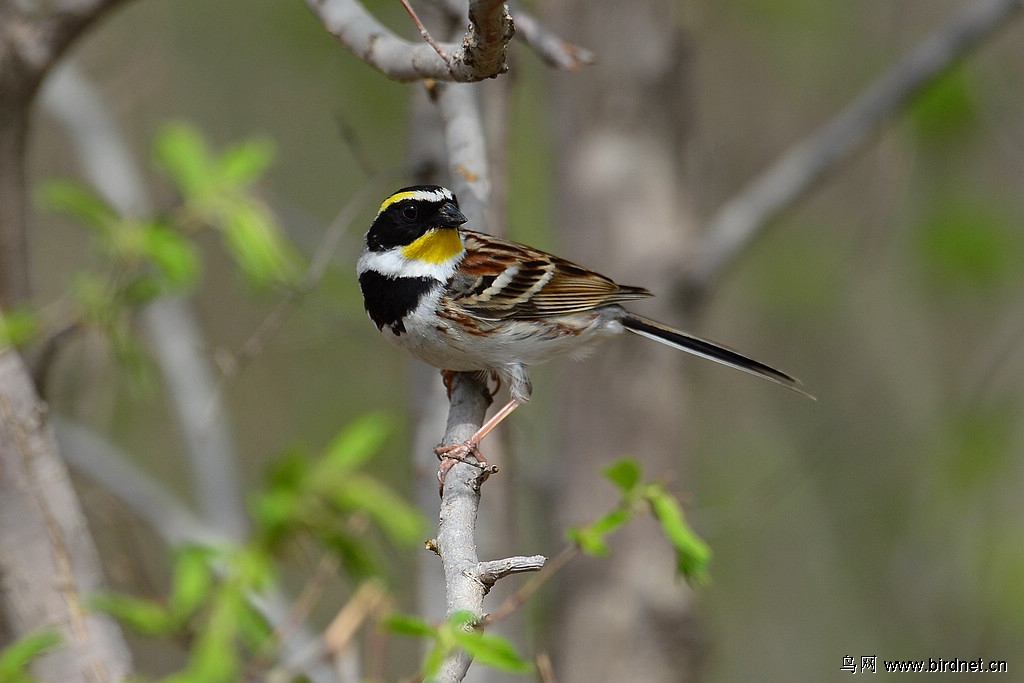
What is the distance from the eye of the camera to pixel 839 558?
883 centimetres

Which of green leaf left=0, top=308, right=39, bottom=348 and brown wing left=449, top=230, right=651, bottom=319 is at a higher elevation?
brown wing left=449, top=230, right=651, bottom=319

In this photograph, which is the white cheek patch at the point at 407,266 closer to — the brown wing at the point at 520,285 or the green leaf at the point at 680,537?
the brown wing at the point at 520,285

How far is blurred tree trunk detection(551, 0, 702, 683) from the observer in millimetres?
5266

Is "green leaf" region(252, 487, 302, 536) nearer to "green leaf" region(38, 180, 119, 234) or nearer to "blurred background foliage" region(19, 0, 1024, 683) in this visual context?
"green leaf" region(38, 180, 119, 234)

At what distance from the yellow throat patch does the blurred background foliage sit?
186 cm

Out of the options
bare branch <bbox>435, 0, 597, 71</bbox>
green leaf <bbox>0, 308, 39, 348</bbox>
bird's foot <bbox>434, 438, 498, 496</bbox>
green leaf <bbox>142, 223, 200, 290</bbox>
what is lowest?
bird's foot <bbox>434, 438, 498, 496</bbox>

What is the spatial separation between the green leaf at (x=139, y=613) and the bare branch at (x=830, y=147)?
3.09 meters

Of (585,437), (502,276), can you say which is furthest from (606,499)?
(502,276)

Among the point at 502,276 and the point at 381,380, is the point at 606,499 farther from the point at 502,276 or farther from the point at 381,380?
the point at 381,380

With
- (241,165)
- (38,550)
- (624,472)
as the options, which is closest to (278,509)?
(38,550)

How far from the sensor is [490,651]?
6.73 ft

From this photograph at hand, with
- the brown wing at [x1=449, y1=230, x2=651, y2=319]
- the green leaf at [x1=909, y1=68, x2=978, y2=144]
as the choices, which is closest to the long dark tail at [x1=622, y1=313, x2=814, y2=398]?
the brown wing at [x1=449, y1=230, x2=651, y2=319]

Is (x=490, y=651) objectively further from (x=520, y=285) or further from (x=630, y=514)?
(x=520, y=285)

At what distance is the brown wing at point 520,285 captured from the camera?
12.8ft
